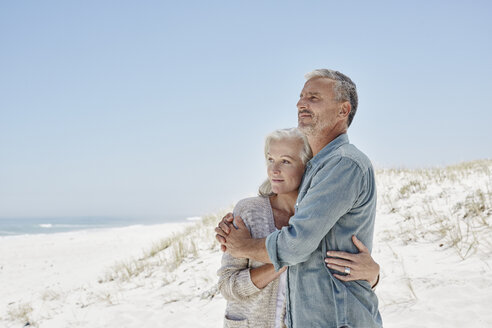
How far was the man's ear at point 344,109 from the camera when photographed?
246cm

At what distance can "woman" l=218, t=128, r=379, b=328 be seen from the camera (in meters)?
2.73

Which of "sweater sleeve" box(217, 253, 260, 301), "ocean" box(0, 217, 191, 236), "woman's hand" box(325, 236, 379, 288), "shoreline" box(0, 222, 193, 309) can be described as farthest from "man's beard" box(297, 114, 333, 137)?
"ocean" box(0, 217, 191, 236)

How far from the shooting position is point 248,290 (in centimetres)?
272

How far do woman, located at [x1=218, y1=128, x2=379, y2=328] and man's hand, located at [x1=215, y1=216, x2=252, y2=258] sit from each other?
168mm

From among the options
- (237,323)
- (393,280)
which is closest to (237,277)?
(237,323)

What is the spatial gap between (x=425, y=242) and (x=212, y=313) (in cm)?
354

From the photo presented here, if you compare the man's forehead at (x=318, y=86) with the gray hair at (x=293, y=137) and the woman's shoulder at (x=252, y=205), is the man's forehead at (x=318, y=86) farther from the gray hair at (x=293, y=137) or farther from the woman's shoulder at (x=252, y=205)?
the woman's shoulder at (x=252, y=205)

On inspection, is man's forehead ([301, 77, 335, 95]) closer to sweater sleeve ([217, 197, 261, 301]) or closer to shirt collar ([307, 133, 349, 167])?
shirt collar ([307, 133, 349, 167])

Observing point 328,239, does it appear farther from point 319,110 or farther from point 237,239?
point 319,110

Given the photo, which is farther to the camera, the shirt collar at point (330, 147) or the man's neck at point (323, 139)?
the man's neck at point (323, 139)

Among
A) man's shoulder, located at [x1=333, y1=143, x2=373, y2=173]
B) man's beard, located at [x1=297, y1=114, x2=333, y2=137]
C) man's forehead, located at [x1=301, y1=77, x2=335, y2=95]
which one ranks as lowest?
man's shoulder, located at [x1=333, y1=143, x2=373, y2=173]

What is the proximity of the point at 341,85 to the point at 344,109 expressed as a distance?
0.44 ft

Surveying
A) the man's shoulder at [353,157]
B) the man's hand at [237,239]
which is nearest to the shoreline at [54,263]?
the man's hand at [237,239]

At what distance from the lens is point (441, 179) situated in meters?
9.70
